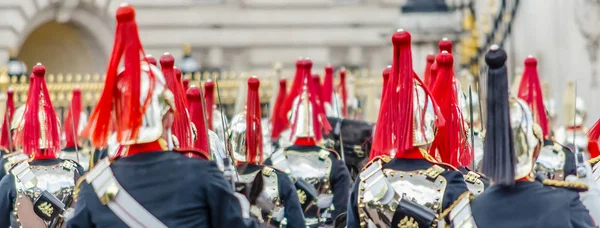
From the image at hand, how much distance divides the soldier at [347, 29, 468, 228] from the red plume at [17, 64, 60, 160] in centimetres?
300

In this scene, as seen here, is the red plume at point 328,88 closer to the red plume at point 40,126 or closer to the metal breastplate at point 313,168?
the metal breastplate at point 313,168

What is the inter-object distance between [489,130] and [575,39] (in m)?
13.3

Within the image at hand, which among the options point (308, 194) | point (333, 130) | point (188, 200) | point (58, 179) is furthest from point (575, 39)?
point (188, 200)

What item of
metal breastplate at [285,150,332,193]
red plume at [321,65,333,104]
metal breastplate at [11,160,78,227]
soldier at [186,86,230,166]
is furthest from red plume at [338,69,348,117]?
soldier at [186,86,230,166]

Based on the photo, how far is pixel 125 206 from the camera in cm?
716

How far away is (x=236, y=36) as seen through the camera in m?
30.4

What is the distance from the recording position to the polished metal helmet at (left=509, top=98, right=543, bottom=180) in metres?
7.11

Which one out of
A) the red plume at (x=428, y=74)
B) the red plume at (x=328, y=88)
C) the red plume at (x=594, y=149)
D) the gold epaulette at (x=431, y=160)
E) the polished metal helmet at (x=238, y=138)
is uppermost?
the red plume at (x=428, y=74)

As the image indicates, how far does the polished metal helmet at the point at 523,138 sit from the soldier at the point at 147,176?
1116 mm

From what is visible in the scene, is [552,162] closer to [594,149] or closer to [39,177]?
[594,149]

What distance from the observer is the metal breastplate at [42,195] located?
10.3 meters

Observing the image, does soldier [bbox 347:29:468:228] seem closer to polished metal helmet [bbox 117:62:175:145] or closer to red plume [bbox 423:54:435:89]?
red plume [bbox 423:54:435:89]

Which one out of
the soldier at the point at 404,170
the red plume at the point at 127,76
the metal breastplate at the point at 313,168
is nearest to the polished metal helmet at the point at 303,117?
the metal breastplate at the point at 313,168

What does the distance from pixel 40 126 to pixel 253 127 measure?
4.58 feet
